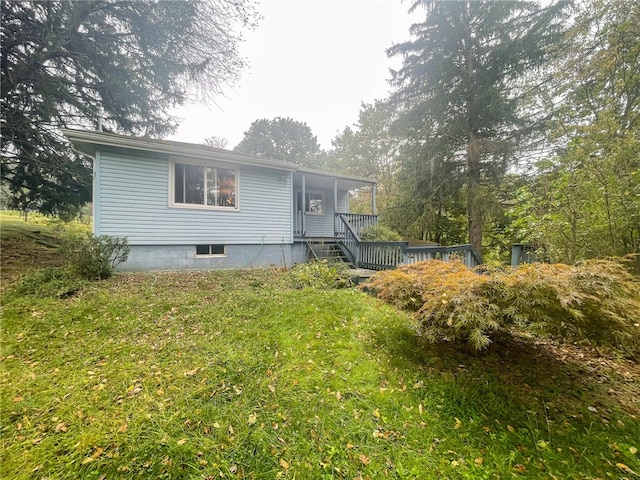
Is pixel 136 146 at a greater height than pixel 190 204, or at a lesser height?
greater

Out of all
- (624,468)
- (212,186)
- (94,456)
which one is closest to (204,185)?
(212,186)

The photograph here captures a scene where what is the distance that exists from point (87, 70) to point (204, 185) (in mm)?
Result: 5208

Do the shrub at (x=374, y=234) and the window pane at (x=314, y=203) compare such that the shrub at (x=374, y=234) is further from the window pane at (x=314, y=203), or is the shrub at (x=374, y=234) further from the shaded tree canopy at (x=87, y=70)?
the shaded tree canopy at (x=87, y=70)

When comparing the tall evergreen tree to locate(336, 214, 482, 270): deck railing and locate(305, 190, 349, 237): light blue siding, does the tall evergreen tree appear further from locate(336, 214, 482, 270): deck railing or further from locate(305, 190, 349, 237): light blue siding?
locate(336, 214, 482, 270): deck railing

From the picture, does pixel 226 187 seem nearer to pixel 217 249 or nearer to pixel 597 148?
pixel 217 249

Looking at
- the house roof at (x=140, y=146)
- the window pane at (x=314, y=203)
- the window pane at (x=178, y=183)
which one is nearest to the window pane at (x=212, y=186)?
the house roof at (x=140, y=146)

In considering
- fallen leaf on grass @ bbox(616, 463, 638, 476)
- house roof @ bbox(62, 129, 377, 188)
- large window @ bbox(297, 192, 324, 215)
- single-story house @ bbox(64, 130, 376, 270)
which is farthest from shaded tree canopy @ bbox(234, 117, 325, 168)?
fallen leaf on grass @ bbox(616, 463, 638, 476)

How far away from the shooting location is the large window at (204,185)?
24.2ft

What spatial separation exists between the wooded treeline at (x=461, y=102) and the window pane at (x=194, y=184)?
341 cm

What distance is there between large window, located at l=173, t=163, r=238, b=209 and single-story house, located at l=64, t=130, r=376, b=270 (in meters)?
0.03

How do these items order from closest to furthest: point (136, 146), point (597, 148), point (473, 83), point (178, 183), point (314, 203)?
point (597, 148) < point (136, 146) < point (178, 183) < point (473, 83) < point (314, 203)

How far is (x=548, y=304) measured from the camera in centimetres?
197

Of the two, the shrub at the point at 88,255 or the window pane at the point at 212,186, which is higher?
the window pane at the point at 212,186

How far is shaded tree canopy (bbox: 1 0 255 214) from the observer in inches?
261
